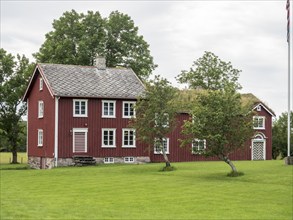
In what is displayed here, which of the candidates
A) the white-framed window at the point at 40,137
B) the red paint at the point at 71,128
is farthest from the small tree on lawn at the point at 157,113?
the white-framed window at the point at 40,137

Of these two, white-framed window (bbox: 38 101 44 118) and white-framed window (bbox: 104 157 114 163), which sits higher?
white-framed window (bbox: 38 101 44 118)

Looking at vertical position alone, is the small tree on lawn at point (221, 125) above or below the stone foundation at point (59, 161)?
above

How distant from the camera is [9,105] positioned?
64.8m

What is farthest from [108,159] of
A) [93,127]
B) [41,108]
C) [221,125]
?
[221,125]

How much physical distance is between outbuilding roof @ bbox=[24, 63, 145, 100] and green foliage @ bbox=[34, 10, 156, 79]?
12.5 meters

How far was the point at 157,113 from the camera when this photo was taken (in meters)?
40.8

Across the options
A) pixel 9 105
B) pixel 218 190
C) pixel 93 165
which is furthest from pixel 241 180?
pixel 9 105

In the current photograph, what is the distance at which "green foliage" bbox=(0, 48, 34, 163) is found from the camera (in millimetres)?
63906

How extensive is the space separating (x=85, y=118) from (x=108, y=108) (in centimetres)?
250

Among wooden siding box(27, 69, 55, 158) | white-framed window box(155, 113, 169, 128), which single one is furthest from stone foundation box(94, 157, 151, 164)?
white-framed window box(155, 113, 169, 128)

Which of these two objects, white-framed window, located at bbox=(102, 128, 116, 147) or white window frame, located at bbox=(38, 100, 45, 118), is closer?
white-framed window, located at bbox=(102, 128, 116, 147)

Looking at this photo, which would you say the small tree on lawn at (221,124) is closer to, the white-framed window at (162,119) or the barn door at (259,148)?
the white-framed window at (162,119)

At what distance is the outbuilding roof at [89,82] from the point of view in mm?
49469

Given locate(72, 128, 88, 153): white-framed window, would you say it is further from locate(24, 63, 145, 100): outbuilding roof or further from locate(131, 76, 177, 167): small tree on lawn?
locate(131, 76, 177, 167): small tree on lawn
